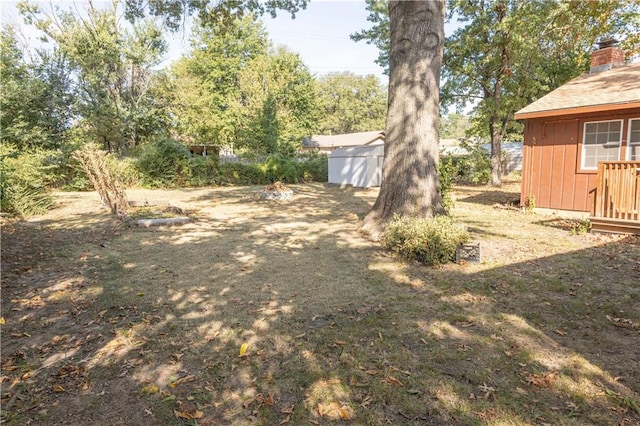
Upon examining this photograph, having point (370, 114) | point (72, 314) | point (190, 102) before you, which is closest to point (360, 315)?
point (72, 314)

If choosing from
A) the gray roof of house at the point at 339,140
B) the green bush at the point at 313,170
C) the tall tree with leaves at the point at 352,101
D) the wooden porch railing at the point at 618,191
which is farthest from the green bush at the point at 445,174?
the tall tree with leaves at the point at 352,101

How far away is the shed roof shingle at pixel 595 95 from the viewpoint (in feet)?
29.2

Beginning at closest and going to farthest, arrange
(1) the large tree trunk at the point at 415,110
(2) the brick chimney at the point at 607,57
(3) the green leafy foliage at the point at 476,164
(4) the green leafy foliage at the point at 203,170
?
(1) the large tree trunk at the point at 415,110, (2) the brick chimney at the point at 607,57, (3) the green leafy foliage at the point at 476,164, (4) the green leafy foliage at the point at 203,170

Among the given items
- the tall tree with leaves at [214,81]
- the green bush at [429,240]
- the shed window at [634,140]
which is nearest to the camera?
the green bush at [429,240]

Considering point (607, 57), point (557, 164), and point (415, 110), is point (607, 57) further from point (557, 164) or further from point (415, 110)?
point (415, 110)

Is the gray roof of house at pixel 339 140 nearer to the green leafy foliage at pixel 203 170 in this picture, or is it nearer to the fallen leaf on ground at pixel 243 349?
the green leafy foliage at pixel 203 170

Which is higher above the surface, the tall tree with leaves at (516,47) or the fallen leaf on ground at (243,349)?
the tall tree with leaves at (516,47)

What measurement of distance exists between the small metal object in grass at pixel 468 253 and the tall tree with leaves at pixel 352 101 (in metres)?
54.3

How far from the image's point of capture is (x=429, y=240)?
557 centimetres

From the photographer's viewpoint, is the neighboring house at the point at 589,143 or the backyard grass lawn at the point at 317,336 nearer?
the backyard grass lawn at the point at 317,336

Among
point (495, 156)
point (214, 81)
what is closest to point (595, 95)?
point (495, 156)

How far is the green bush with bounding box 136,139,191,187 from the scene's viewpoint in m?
19.8

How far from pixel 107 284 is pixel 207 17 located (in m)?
9.62

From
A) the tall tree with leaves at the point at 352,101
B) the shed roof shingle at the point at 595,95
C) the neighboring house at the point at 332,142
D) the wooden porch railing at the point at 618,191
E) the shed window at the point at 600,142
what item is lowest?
the wooden porch railing at the point at 618,191
